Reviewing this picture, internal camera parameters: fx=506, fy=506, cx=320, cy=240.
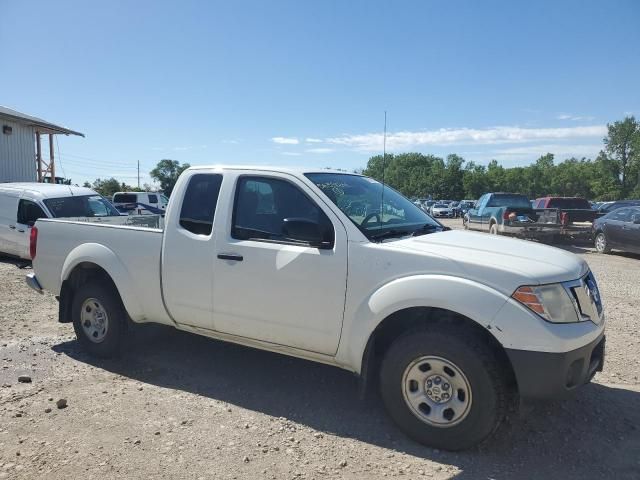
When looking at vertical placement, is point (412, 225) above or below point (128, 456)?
above

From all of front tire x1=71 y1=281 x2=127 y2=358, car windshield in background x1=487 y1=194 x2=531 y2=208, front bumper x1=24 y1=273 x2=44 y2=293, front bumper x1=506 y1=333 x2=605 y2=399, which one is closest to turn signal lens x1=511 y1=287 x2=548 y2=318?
front bumper x1=506 y1=333 x2=605 y2=399

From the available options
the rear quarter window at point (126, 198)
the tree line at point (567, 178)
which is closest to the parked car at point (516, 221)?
the rear quarter window at point (126, 198)

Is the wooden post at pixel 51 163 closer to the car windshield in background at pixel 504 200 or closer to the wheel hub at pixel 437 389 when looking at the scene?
the car windshield in background at pixel 504 200

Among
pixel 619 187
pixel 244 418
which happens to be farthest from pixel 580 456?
pixel 619 187

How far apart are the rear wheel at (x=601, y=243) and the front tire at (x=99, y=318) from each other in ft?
46.8

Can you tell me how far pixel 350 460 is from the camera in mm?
3271

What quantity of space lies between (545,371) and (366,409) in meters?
1.50

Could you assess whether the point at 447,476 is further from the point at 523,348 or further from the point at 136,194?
the point at 136,194

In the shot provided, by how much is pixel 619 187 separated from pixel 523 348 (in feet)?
331

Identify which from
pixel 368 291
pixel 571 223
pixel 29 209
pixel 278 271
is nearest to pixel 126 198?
pixel 29 209

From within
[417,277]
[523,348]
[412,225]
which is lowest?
[523,348]

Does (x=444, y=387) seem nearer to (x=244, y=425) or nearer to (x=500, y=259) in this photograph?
(x=500, y=259)

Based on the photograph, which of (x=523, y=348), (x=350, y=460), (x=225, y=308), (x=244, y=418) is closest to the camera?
(x=523, y=348)

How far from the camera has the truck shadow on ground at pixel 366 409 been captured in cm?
325
